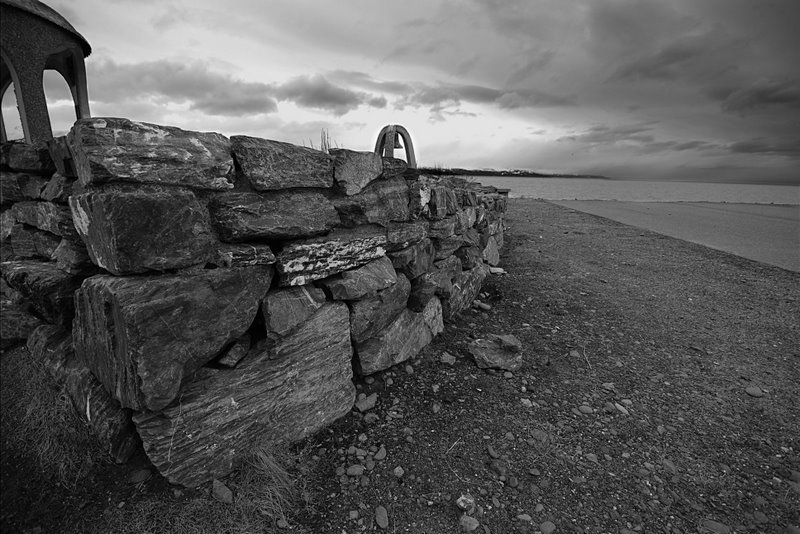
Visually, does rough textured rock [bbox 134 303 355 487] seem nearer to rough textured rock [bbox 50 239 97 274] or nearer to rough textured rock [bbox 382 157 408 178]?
rough textured rock [bbox 50 239 97 274]

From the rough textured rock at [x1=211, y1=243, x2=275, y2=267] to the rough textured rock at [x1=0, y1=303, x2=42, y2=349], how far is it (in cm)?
275

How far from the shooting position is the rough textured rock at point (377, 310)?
3125mm

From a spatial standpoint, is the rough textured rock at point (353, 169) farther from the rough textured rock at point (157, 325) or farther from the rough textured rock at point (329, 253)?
the rough textured rock at point (157, 325)

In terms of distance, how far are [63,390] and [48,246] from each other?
1453 millimetres

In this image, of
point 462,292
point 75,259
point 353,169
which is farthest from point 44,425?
point 462,292

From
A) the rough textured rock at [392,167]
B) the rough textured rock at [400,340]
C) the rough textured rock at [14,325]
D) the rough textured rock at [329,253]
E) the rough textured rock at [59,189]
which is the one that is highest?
the rough textured rock at [392,167]

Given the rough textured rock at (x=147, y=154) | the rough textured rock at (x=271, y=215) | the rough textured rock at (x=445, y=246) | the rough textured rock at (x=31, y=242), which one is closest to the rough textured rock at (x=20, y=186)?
the rough textured rock at (x=31, y=242)

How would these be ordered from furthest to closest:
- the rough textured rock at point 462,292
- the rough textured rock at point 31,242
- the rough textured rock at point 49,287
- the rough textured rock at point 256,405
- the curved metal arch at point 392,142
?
the rough textured rock at point 462,292, the curved metal arch at point 392,142, the rough textured rock at point 31,242, the rough textured rock at point 49,287, the rough textured rock at point 256,405

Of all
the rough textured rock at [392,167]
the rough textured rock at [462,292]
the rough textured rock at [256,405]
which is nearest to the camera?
the rough textured rock at [256,405]

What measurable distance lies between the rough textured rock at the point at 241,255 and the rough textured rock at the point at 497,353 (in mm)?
2464

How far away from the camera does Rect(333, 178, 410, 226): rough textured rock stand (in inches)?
119

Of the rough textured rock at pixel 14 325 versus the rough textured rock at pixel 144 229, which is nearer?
the rough textured rock at pixel 144 229

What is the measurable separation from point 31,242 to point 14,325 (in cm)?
83

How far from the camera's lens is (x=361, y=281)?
308 centimetres
